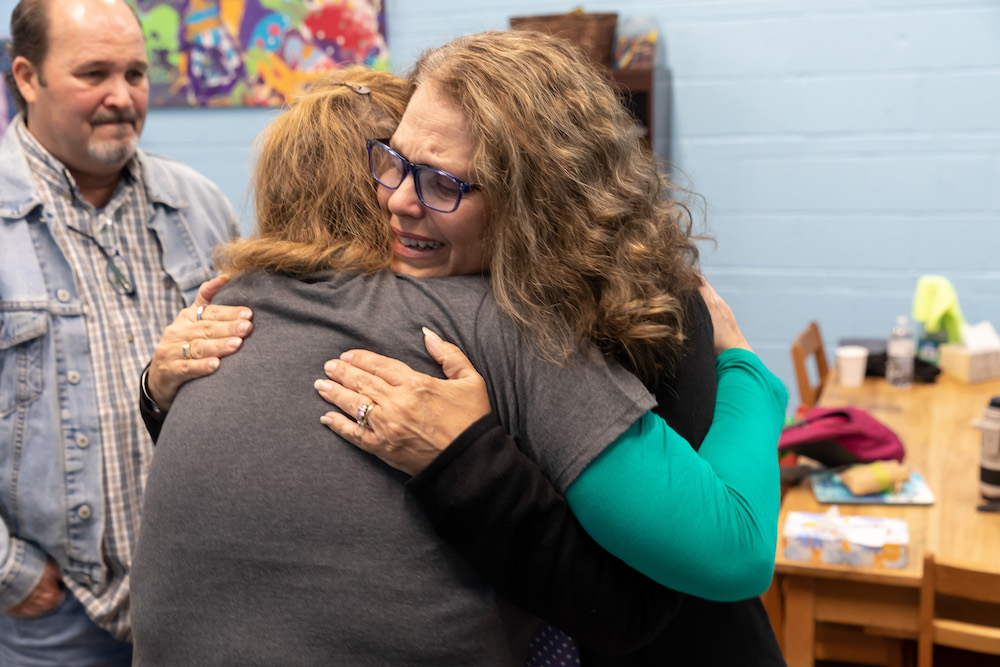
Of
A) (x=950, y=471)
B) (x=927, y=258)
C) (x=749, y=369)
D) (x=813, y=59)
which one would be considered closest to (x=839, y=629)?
(x=950, y=471)

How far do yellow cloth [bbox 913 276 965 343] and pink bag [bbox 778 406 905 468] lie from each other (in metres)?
1.18

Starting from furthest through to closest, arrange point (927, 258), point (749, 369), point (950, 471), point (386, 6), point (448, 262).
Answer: point (386, 6)
point (927, 258)
point (950, 471)
point (749, 369)
point (448, 262)

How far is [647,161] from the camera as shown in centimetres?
114

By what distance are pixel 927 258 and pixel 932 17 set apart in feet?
2.95

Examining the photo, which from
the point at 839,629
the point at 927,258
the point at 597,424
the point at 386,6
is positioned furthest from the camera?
the point at 386,6

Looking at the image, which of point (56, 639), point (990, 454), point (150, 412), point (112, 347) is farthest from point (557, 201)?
point (990, 454)

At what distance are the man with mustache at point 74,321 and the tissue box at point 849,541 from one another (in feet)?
4.46

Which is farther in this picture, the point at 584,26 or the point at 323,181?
the point at 584,26

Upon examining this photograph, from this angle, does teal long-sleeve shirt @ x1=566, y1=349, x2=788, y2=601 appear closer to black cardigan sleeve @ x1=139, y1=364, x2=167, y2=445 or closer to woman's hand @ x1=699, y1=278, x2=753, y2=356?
woman's hand @ x1=699, y1=278, x2=753, y2=356

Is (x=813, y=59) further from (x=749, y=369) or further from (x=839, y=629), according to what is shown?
(x=749, y=369)

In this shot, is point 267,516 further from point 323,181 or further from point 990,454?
point 990,454

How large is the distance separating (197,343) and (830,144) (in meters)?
2.89

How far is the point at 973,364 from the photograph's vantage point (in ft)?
9.95

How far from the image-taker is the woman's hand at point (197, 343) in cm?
106
